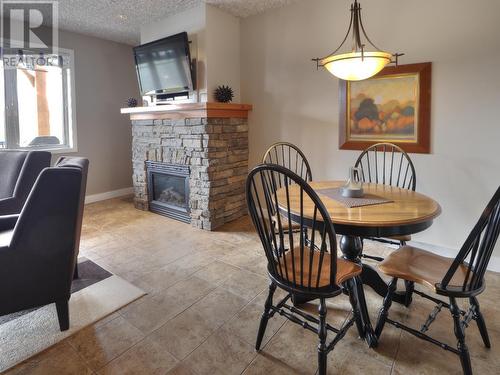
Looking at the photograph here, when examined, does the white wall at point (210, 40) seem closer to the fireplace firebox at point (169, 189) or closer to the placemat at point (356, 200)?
the fireplace firebox at point (169, 189)

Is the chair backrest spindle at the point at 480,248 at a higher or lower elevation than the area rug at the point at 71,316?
higher

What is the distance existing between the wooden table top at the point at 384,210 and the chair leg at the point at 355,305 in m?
0.37

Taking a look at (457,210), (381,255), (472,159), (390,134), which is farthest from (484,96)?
(381,255)

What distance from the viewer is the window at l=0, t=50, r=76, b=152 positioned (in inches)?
163

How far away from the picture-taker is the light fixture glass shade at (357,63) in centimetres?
190

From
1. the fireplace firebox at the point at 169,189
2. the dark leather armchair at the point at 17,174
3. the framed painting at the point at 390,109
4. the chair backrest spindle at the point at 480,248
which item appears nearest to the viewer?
the chair backrest spindle at the point at 480,248

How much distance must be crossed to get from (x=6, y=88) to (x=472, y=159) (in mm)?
5280

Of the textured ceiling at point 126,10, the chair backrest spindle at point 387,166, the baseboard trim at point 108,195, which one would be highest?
the textured ceiling at point 126,10

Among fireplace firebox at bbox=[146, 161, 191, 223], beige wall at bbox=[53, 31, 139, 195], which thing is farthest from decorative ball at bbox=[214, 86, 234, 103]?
beige wall at bbox=[53, 31, 139, 195]

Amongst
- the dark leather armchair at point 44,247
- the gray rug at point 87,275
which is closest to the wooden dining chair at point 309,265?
the dark leather armchair at point 44,247

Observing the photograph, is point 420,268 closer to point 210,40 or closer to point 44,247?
point 44,247

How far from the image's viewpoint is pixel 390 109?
2988 millimetres

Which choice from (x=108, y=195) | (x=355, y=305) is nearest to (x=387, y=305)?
(x=355, y=305)

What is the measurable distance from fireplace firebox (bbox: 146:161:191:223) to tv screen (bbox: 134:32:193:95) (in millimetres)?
962
